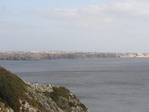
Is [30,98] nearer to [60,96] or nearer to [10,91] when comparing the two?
[10,91]

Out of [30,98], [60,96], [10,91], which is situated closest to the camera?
[10,91]

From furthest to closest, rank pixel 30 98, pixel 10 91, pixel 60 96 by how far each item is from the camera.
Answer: pixel 60 96 < pixel 30 98 < pixel 10 91

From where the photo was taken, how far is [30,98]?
115 ft

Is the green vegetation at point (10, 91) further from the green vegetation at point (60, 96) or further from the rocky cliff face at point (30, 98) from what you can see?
the green vegetation at point (60, 96)

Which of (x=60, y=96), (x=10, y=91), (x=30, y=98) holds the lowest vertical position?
(x=60, y=96)

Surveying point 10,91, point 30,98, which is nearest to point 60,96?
point 30,98

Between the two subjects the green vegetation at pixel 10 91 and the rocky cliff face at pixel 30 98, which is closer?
the green vegetation at pixel 10 91

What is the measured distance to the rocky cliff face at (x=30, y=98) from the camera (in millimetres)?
30822

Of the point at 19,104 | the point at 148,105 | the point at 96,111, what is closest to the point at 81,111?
the point at 19,104

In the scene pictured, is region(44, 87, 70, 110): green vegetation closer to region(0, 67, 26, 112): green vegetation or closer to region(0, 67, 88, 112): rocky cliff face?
region(0, 67, 88, 112): rocky cliff face

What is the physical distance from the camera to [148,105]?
80.7 metres

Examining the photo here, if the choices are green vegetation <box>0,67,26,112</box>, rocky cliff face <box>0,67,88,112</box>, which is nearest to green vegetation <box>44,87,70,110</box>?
rocky cliff face <box>0,67,88,112</box>

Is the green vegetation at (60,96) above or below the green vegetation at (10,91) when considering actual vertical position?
below

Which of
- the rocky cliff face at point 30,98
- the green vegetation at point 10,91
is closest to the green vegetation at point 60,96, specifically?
the rocky cliff face at point 30,98
